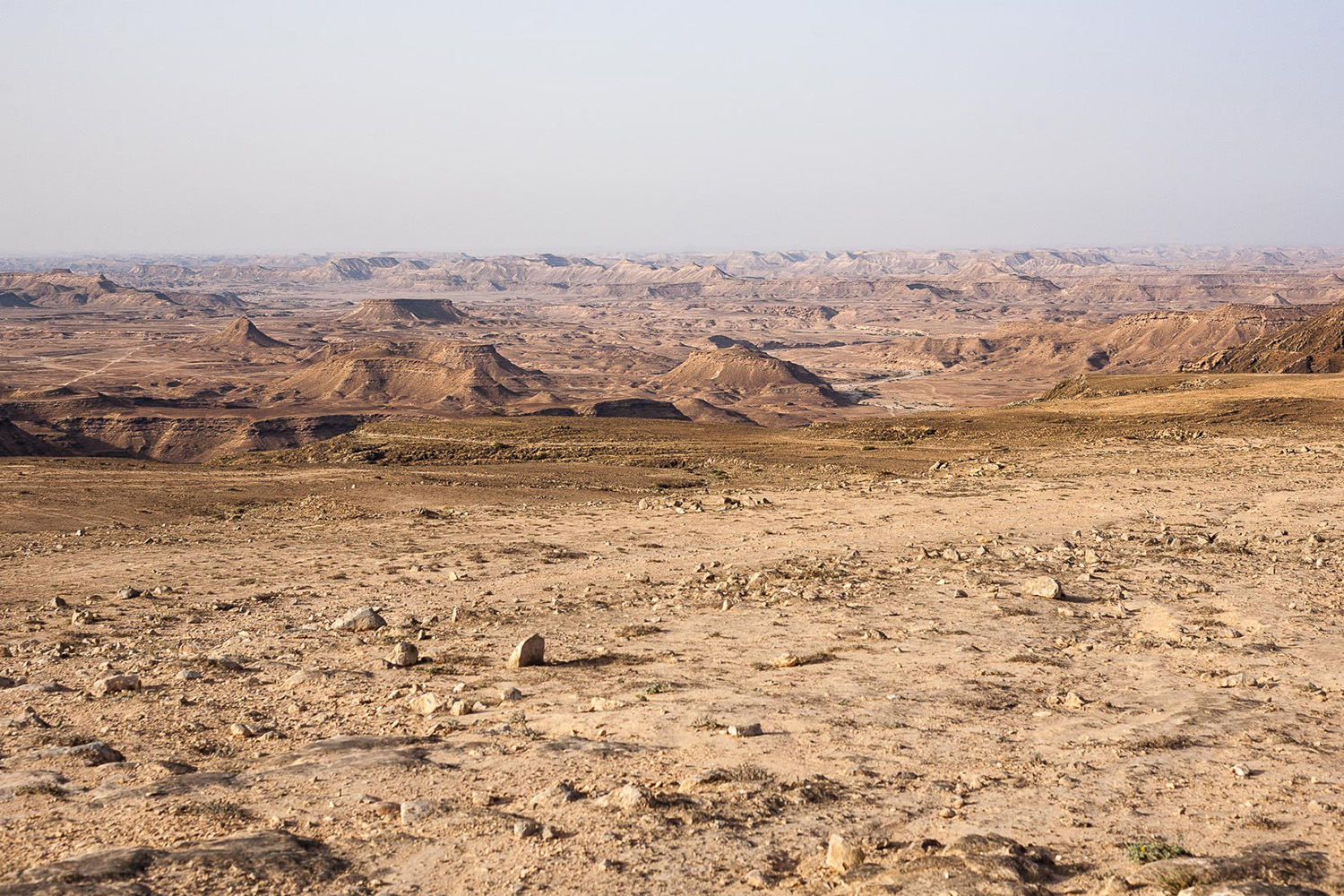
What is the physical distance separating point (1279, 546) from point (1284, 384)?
33663mm

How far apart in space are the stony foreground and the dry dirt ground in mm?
45

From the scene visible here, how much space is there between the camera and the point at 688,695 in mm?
10172

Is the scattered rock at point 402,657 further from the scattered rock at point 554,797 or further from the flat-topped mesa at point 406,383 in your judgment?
the flat-topped mesa at point 406,383

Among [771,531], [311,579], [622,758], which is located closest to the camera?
[622,758]

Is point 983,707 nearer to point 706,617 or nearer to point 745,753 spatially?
point 745,753

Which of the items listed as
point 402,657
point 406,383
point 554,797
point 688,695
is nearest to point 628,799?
point 554,797

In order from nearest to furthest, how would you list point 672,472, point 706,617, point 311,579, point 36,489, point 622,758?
point 622,758
point 706,617
point 311,579
point 36,489
point 672,472

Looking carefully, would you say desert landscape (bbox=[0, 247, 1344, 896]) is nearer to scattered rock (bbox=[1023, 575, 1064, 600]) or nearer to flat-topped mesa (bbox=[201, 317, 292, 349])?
scattered rock (bbox=[1023, 575, 1064, 600])

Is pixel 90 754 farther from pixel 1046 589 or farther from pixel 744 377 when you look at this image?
pixel 744 377

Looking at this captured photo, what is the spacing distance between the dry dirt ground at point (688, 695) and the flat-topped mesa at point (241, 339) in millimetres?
147159

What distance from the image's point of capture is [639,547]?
729 inches

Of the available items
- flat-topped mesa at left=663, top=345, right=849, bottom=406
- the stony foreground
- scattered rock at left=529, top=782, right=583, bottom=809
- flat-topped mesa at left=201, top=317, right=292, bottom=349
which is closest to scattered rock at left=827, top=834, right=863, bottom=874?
the stony foreground

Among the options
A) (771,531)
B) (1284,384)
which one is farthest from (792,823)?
(1284,384)

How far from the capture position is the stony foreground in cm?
689
